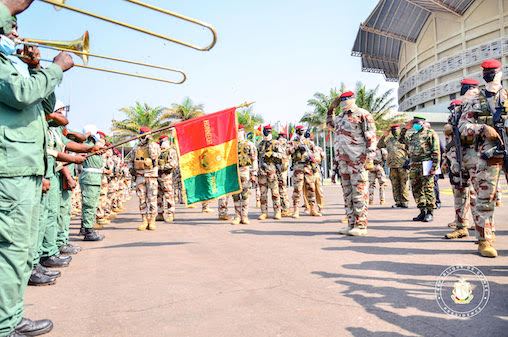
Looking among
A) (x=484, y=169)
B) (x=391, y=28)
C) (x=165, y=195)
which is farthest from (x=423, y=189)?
(x=391, y=28)

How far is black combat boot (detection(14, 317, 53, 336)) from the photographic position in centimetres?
242

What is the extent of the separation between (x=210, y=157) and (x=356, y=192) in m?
2.65

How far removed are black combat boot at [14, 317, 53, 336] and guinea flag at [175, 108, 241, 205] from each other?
300 centimetres

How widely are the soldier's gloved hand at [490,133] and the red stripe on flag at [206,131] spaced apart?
11.1 feet

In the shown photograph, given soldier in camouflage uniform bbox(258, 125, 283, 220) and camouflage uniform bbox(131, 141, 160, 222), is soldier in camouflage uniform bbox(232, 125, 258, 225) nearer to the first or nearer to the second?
soldier in camouflage uniform bbox(258, 125, 283, 220)

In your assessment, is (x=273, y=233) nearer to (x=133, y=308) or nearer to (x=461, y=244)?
(x=461, y=244)

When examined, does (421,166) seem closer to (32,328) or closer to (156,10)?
(156,10)

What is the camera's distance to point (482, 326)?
2.32 metres

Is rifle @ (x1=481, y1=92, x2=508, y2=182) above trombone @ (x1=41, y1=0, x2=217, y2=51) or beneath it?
beneath

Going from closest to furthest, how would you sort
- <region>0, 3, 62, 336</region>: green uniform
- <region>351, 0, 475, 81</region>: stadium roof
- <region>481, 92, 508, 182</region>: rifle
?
<region>0, 3, 62, 336</region>: green uniform, <region>481, 92, 508, 182</region>: rifle, <region>351, 0, 475, 81</region>: stadium roof

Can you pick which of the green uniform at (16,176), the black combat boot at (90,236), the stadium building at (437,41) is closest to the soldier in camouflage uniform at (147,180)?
the black combat boot at (90,236)

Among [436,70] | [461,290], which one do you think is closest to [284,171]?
[461,290]

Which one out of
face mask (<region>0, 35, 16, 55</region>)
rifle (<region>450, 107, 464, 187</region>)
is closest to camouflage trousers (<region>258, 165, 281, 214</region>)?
rifle (<region>450, 107, 464, 187</region>)

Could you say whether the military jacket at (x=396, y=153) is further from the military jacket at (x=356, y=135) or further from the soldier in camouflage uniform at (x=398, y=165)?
the military jacket at (x=356, y=135)
